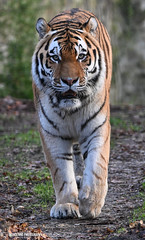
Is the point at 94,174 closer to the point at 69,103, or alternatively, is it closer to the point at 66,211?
the point at 66,211

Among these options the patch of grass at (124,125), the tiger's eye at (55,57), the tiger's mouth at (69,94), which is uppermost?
the tiger's eye at (55,57)

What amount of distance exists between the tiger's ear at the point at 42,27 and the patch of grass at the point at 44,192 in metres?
1.71

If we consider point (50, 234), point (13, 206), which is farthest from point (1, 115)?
point (50, 234)

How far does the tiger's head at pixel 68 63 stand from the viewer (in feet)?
15.4

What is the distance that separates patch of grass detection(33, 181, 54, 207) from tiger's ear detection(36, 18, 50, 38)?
1712 millimetres

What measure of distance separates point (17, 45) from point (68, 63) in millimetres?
8692

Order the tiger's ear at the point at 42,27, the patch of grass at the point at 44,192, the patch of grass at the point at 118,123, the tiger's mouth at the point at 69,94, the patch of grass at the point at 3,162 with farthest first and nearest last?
the patch of grass at the point at 118,123
the patch of grass at the point at 3,162
the patch of grass at the point at 44,192
the tiger's ear at the point at 42,27
the tiger's mouth at the point at 69,94

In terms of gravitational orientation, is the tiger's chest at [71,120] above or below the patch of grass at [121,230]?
above

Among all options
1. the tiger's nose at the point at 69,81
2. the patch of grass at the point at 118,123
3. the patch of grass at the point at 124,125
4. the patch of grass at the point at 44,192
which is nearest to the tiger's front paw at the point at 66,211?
the patch of grass at the point at 44,192

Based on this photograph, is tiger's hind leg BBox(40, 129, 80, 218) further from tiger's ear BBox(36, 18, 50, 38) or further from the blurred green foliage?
the blurred green foliage

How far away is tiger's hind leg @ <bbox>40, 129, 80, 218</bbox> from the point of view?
489 centimetres

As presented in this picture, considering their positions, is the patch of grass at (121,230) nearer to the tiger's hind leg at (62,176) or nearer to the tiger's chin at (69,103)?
the tiger's hind leg at (62,176)

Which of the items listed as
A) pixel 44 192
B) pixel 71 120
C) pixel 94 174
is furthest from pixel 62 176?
pixel 44 192

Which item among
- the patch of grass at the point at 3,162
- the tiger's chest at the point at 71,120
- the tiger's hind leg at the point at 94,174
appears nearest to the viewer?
the tiger's hind leg at the point at 94,174
